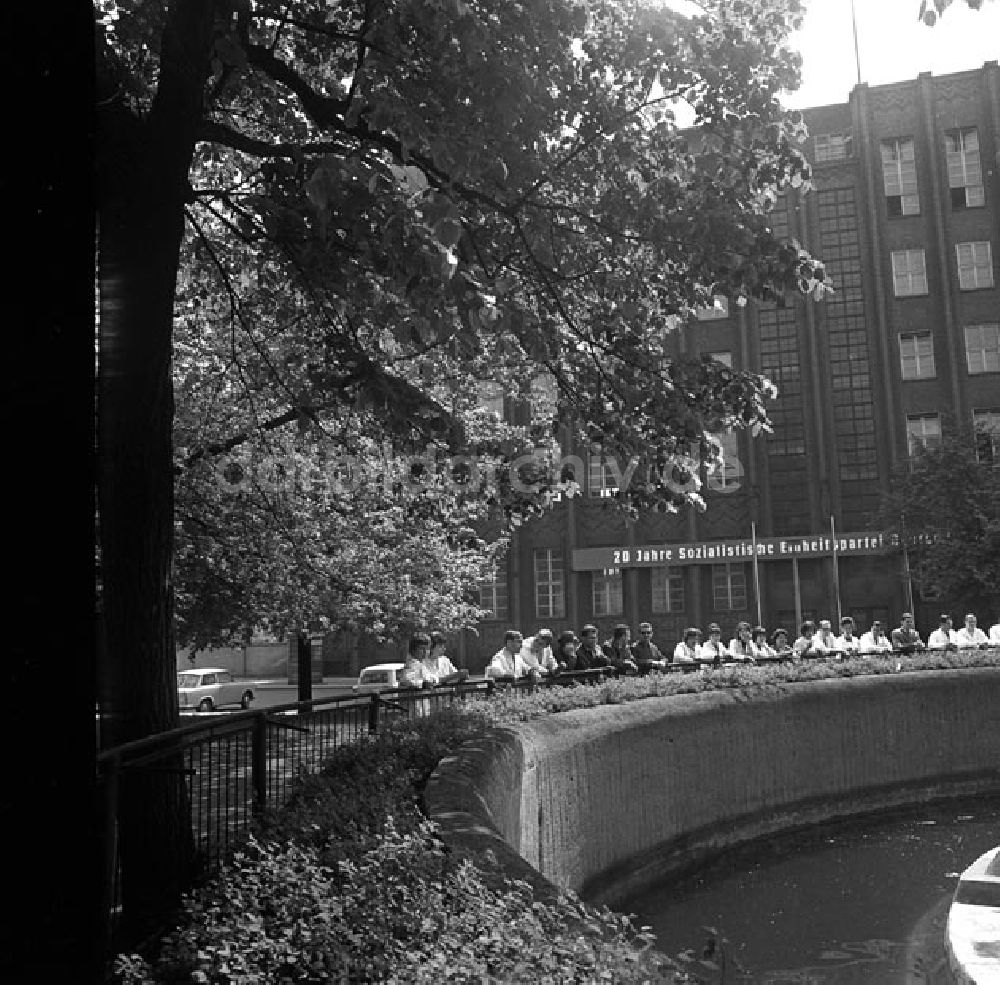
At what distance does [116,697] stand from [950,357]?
44193 millimetres

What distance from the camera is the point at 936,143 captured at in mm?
46781

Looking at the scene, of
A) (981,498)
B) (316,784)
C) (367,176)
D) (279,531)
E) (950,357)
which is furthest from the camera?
(950,357)

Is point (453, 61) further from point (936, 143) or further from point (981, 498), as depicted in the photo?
point (936, 143)

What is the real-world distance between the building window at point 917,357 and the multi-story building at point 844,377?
0.20ft

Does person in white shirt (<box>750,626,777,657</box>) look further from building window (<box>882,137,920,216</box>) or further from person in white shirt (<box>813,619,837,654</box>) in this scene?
building window (<box>882,137,920,216</box>)

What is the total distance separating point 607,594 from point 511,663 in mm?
33604

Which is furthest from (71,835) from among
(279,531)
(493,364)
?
(279,531)

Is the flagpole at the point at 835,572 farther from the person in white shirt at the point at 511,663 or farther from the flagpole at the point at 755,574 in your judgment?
the person in white shirt at the point at 511,663

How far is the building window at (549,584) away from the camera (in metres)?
48.7

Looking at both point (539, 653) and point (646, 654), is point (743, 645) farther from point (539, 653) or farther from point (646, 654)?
point (539, 653)

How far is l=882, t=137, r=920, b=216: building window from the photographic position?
155 feet

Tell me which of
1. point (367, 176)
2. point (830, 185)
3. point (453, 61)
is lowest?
point (367, 176)

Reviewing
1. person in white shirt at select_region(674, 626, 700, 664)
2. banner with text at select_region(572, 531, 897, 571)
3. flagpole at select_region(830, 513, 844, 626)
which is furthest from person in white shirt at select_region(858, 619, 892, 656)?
flagpole at select_region(830, 513, 844, 626)

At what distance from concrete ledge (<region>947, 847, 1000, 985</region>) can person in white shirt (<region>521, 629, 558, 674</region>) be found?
8409 millimetres
